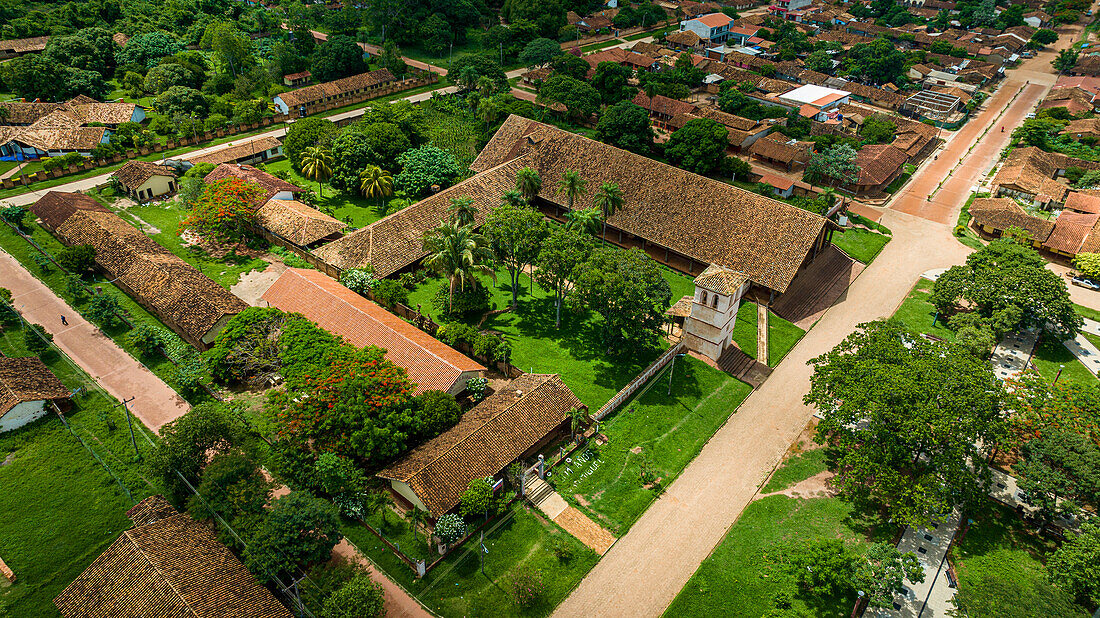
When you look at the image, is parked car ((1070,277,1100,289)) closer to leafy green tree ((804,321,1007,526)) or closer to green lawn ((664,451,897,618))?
leafy green tree ((804,321,1007,526))

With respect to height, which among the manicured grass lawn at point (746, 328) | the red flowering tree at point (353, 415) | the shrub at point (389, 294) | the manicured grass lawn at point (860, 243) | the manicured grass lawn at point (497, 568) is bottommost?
the manicured grass lawn at point (860, 243)

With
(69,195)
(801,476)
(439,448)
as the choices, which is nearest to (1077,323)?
(801,476)

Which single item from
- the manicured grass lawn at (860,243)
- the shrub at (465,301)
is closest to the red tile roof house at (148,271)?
the shrub at (465,301)

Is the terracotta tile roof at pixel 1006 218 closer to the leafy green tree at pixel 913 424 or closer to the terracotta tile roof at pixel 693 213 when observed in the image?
the terracotta tile roof at pixel 693 213

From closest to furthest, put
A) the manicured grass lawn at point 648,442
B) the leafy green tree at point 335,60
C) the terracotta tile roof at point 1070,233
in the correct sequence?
the manicured grass lawn at point 648,442, the terracotta tile roof at point 1070,233, the leafy green tree at point 335,60

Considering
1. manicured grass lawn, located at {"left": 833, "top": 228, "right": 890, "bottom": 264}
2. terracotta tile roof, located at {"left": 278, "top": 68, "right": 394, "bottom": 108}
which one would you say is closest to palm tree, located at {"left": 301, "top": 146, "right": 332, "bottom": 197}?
terracotta tile roof, located at {"left": 278, "top": 68, "right": 394, "bottom": 108}

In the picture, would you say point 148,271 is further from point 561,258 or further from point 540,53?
point 540,53
